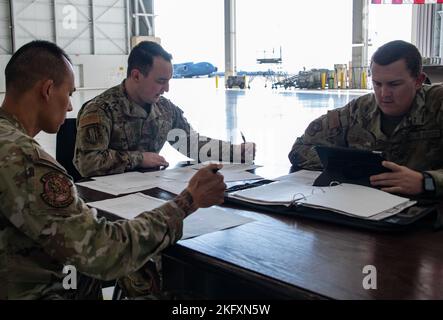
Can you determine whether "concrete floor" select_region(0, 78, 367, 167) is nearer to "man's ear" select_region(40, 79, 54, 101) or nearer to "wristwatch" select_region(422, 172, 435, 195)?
"wristwatch" select_region(422, 172, 435, 195)

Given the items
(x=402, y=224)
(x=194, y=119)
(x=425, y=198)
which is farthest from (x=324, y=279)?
(x=194, y=119)

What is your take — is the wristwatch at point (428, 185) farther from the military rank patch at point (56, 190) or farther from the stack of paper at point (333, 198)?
the military rank patch at point (56, 190)

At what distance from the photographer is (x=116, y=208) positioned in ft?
4.92

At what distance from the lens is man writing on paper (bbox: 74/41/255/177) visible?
2186 millimetres

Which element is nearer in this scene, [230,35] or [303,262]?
[303,262]

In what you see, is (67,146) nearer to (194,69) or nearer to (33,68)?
(33,68)

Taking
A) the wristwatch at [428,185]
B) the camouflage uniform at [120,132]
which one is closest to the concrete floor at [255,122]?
the camouflage uniform at [120,132]

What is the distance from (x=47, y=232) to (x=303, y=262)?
525 mm

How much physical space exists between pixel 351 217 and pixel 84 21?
15.9 meters

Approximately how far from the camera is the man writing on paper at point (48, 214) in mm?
979

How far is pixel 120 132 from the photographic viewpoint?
244 centimetres

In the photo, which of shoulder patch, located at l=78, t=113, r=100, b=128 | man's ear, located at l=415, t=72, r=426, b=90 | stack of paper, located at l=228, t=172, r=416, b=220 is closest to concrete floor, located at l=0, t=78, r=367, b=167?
shoulder patch, located at l=78, t=113, r=100, b=128

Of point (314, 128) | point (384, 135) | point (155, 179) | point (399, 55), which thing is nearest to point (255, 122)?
point (314, 128)
